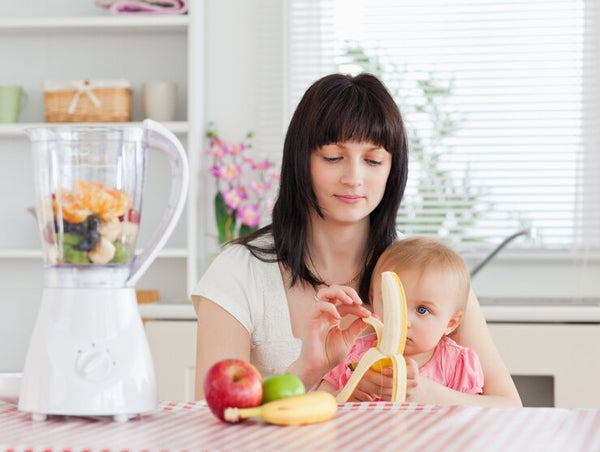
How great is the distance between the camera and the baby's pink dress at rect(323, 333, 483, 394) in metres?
1.88

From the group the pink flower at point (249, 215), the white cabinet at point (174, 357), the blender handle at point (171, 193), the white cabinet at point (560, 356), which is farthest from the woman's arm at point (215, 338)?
the pink flower at point (249, 215)

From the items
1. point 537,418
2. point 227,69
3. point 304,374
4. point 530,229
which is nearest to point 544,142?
point 530,229

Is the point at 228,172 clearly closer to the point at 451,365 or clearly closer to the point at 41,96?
the point at 41,96

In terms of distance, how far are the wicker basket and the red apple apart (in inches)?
99.6

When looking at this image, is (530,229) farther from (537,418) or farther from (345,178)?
(537,418)

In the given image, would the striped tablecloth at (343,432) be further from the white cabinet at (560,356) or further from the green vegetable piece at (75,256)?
the white cabinet at (560,356)

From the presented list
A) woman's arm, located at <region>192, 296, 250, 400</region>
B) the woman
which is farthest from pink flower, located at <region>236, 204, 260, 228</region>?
woman's arm, located at <region>192, 296, 250, 400</region>

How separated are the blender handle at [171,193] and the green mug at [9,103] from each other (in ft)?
8.28

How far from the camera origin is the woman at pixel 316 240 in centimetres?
191

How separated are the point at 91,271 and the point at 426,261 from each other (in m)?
0.80

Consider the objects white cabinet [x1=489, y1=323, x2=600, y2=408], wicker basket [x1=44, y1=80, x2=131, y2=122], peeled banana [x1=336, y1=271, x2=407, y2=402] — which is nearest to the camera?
peeled banana [x1=336, y1=271, x2=407, y2=402]

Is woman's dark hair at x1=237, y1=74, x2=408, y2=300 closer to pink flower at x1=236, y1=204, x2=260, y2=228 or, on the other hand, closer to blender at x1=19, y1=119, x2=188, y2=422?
blender at x1=19, y1=119, x2=188, y2=422

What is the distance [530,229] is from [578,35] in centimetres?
72

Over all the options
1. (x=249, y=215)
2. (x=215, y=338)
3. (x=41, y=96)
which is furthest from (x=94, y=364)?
(x=41, y=96)
